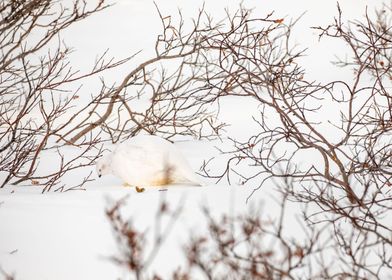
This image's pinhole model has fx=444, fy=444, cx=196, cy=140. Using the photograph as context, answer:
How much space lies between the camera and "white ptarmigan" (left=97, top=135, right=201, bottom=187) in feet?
10.3

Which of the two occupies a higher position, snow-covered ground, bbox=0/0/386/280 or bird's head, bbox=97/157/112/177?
bird's head, bbox=97/157/112/177

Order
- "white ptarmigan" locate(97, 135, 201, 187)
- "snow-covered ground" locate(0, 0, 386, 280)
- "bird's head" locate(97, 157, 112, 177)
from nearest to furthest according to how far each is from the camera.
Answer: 1. "snow-covered ground" locate(0, 0, 386, 280)
2. "white ptarmigan" locate(97, 135, 201, 187)
3. "bird's head" locate(97, 157, 112, 177)

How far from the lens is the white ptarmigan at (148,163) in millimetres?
3137

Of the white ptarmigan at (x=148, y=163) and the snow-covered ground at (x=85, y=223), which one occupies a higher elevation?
the white ptarmigan at (x=148, y=163)

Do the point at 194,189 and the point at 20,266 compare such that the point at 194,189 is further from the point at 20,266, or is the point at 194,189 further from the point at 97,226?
the point at 20,266

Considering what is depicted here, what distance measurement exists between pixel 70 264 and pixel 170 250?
494mm

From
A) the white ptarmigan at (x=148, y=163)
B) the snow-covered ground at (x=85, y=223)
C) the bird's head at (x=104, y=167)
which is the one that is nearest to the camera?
the snow-covered ground at (x=85, y=223)

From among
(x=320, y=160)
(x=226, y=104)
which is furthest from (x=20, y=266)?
(x=226, y=104)

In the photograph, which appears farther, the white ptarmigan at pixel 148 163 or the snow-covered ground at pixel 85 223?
the white ptarmigan at pixel 148 163

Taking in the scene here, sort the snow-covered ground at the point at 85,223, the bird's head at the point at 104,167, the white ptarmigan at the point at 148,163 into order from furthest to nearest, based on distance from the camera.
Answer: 1. the bird's head at the point at 104,167
2. the white ptarmigan at the point at 148,163
3. the snow-covered ground at the point at 85,223

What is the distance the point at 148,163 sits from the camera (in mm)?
→ 3135

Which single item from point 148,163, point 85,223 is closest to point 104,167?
point 148,163

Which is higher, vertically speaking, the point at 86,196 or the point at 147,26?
the point at 147,26

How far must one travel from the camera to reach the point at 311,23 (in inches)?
489
